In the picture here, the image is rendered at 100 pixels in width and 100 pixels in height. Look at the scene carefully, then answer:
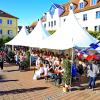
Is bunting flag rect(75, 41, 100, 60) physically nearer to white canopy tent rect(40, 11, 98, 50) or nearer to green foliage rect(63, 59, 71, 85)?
white canopy tent rect(40, 11, 98, 50)

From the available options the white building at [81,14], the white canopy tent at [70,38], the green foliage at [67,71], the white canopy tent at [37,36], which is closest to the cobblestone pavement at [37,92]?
the green foliage at [67,71]

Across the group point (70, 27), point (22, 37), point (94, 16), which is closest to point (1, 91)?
point (70, 27)

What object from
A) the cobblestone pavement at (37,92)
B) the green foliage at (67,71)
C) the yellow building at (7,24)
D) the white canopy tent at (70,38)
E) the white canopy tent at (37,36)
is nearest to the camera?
the cobblestone pavement at (37,92)

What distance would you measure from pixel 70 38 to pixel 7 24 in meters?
50.5

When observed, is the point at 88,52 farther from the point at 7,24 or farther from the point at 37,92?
the point at 7,24

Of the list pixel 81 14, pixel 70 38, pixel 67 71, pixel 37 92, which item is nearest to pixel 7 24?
pixel 81 14

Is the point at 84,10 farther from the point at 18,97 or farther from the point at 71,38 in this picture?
the point at 18,97

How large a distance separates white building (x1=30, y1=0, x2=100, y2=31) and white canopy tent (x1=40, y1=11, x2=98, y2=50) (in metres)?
26.6

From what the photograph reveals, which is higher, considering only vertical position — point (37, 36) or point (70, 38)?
point (37, 36)

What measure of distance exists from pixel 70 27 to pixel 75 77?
357 centimetres

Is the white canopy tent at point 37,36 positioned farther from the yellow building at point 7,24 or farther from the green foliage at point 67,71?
the yellow building at point 7,24

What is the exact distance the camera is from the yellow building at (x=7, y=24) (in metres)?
63.8

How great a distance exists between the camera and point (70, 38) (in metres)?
16.0

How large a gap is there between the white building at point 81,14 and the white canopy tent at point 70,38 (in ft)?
87.2
